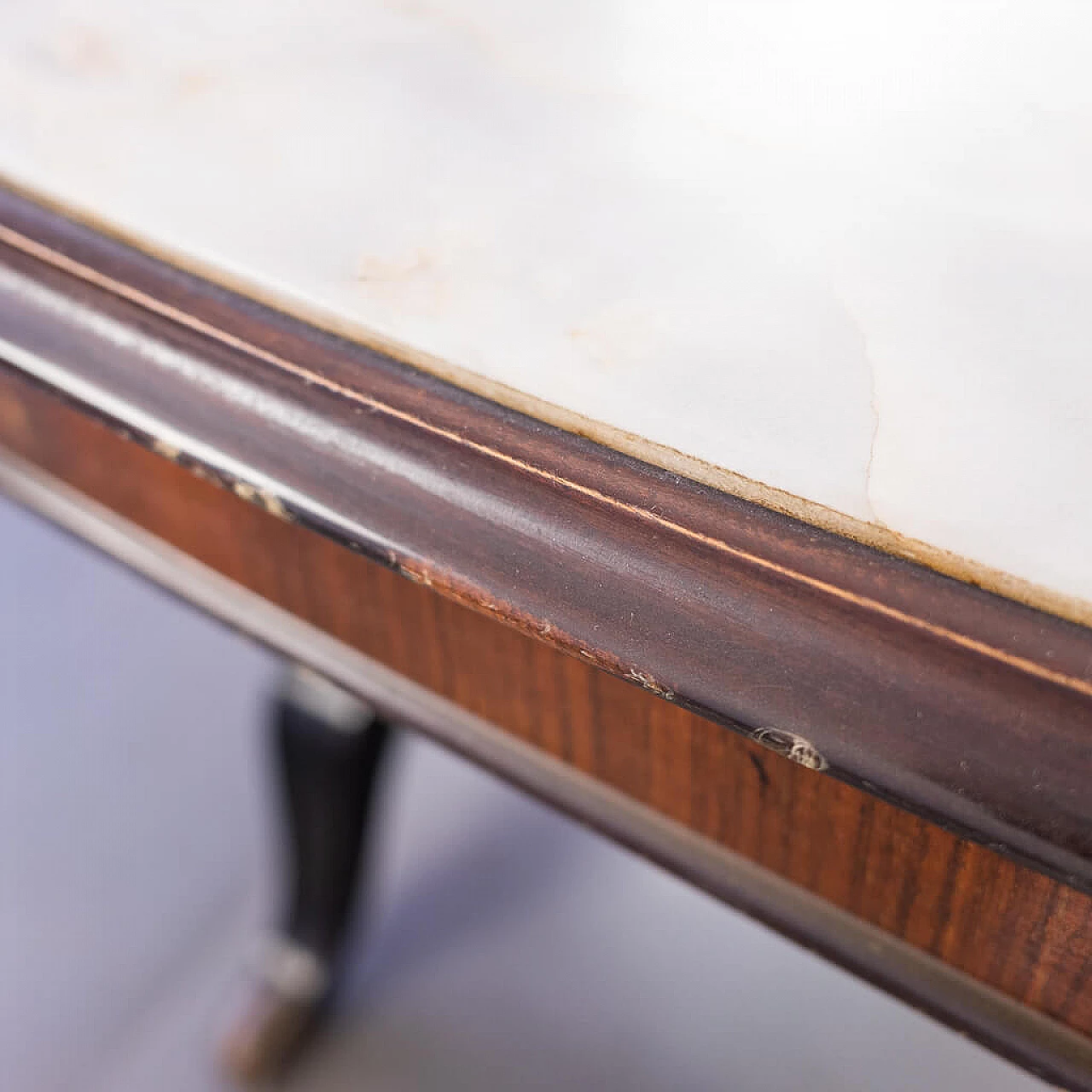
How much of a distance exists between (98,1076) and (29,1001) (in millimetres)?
59

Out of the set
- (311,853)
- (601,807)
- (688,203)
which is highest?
(688,203)

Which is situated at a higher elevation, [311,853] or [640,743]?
[640,743]

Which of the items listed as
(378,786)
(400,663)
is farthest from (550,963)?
(400,663)

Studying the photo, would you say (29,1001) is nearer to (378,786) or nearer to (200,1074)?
(200,1074)

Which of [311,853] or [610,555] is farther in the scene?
[311,853]

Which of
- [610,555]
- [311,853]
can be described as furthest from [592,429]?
[311,853]

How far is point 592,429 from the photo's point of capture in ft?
0.66

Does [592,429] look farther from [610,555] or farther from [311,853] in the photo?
[311,853]

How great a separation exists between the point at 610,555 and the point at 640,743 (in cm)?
7

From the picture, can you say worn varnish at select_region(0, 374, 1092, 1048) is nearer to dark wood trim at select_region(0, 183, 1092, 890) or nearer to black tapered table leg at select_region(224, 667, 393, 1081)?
dark wood trim at select_region(0, 183, 1092, 890)

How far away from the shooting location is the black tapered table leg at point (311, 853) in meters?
0.47

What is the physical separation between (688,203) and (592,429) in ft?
0.21

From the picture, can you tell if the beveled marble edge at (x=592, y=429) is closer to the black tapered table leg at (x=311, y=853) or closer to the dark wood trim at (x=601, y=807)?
the dark wood trim at (x=601, y=807)

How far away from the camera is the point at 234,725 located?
2.43 feet
